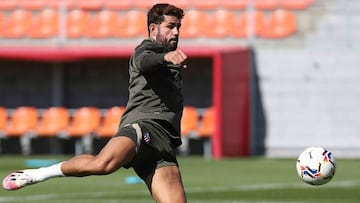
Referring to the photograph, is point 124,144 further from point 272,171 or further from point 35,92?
point 35,92

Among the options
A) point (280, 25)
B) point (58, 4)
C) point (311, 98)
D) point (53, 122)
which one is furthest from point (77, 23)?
point (311, 98)

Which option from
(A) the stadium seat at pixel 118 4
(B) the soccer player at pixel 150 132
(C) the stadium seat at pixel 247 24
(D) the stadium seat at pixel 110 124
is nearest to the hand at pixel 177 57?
(B) the soccer player at pixel 150 132

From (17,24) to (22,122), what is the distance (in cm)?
324

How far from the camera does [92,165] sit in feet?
27.6

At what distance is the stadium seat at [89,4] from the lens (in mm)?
28375

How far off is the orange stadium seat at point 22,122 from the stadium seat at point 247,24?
5.57m

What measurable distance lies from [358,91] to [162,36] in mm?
17382

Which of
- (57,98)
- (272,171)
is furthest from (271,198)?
(57,98)

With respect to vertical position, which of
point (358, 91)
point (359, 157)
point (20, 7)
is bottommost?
point (359, 157)

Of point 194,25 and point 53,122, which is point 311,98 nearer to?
point 194,25

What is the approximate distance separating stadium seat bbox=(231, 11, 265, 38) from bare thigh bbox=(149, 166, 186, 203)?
57.5 ft

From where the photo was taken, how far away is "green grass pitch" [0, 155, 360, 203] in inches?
562

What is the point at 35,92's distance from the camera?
92.5 feet

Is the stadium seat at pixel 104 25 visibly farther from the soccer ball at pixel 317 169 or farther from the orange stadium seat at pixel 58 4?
the soccer ball at pixel 317 169
